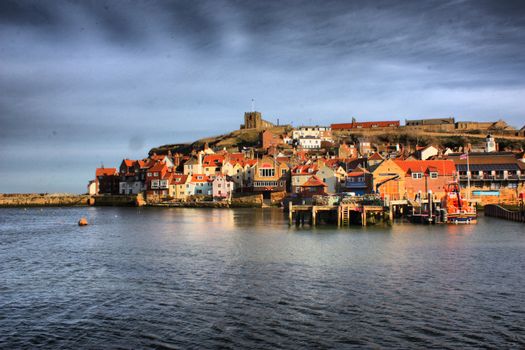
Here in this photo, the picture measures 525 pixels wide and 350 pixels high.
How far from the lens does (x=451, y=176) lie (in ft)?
262

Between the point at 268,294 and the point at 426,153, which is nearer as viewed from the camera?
the point at 268,294

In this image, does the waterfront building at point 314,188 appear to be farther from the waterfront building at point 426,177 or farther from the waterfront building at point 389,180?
the waterfront building at point 426,177

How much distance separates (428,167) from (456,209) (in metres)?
20.5

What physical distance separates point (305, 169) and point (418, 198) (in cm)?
3200

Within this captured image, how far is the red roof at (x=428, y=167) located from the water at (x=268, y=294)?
3689 cm

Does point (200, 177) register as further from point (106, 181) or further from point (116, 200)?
point (106, 181)

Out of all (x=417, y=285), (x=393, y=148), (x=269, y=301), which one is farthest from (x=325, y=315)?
(x=393, y=148)

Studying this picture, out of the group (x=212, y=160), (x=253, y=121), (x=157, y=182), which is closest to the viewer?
(x=212, y=160)

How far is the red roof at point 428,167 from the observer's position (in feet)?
260

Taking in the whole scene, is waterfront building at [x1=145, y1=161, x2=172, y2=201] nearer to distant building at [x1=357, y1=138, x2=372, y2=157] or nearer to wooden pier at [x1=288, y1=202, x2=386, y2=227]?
distant building at [x1=357, y1=138, x2=372, y2=157]

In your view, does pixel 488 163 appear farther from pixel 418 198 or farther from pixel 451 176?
pixel 418 198

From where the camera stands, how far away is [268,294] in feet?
76.2

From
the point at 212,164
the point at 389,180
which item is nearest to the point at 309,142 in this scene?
the point at 212,164

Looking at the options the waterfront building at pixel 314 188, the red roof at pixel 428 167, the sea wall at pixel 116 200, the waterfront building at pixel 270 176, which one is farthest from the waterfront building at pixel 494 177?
the sea wall at pixel 116 200
